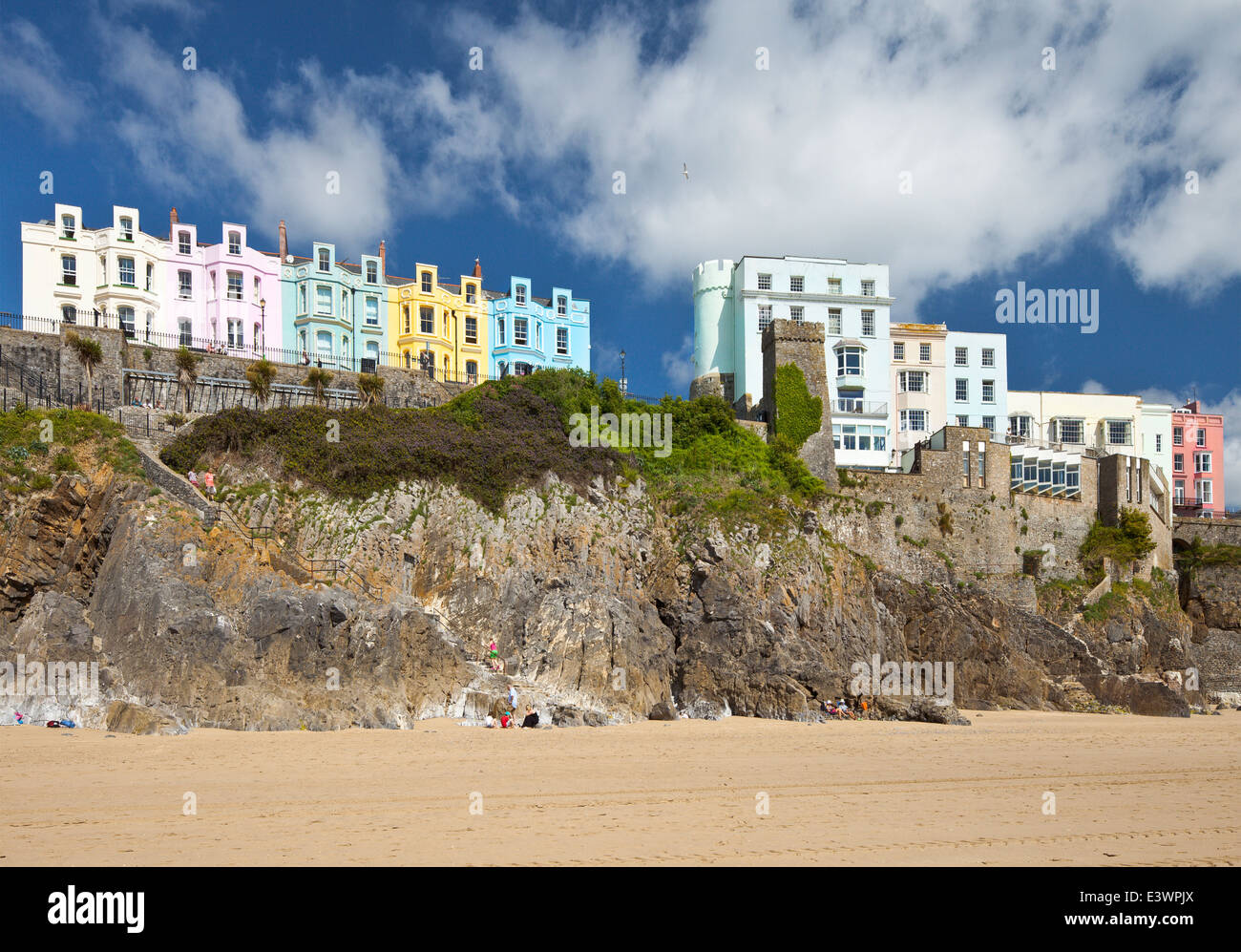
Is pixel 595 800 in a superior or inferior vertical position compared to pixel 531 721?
superior

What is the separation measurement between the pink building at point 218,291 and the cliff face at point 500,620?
19.1 metres

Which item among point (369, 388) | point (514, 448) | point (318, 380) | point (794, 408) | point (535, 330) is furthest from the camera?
point (535, 330)

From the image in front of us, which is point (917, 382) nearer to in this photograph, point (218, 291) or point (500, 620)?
point (500, 620)

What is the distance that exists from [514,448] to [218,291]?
20381 millimetres

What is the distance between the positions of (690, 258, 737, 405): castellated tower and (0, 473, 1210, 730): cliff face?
42.5ft

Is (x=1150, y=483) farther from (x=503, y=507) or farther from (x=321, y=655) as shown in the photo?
(x=321, y=655)

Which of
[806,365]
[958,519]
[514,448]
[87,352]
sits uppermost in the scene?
[806,365]

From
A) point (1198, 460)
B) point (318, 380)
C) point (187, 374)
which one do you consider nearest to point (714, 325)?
point (318, 380)

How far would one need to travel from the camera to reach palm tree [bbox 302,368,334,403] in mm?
34469

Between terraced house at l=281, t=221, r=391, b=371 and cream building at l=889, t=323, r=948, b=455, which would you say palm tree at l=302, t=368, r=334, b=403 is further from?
cream building at l=889, t=323, r=948, b=455

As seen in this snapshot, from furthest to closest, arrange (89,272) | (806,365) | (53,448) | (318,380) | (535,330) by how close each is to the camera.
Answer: (535,330), (89,272), (806,365), (318,380), (53,448)

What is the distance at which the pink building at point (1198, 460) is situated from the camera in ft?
188

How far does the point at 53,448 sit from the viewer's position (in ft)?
84.0
